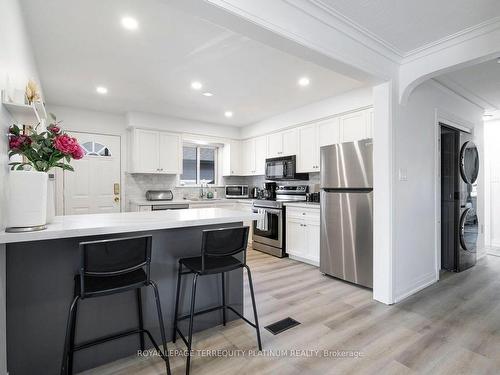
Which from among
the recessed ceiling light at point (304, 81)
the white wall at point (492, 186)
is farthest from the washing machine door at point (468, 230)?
the recessed ceiling light at point (304, 81)

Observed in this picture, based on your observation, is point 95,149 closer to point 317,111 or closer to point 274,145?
point 274,145

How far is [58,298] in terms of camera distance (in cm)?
169

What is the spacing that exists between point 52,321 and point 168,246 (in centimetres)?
82

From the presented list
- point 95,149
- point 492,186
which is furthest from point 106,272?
point 492,186

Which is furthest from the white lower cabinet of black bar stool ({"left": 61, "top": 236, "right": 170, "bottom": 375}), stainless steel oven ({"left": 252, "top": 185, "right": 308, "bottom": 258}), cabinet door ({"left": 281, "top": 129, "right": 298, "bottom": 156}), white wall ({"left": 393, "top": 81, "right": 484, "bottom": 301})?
black bar stool ({"left": 61, "top": 236, "right": 170, "bottom": 375})

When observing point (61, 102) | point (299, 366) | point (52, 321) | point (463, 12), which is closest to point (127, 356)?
point (52, 321)

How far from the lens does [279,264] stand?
4.12 metres

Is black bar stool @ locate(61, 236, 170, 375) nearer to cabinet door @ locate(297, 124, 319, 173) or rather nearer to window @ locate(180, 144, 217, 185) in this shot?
cabinet door @ locate(297, 124, 319, 173)

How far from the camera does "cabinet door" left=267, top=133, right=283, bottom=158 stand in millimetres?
5024

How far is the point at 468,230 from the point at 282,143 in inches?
123

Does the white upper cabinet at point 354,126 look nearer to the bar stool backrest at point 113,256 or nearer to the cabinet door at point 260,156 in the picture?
the cabinet door at point 260,156

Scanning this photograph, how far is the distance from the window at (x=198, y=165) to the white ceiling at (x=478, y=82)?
173 inches

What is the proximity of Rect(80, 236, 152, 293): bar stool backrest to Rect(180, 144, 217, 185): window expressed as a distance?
421cm

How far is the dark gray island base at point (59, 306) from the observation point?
157 cm
